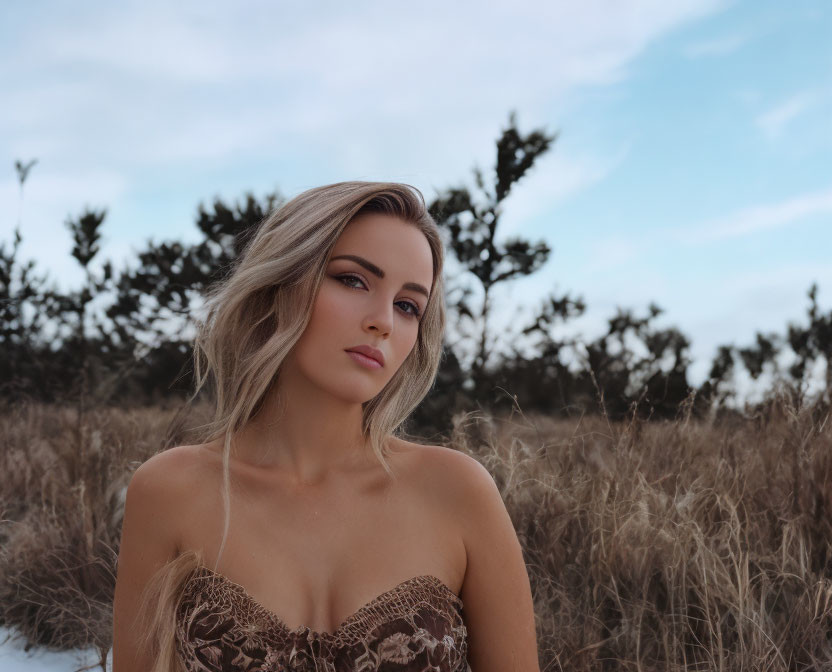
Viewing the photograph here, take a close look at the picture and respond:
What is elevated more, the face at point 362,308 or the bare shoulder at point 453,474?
the face at point 362,308

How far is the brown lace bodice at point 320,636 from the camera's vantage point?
1.90 metres

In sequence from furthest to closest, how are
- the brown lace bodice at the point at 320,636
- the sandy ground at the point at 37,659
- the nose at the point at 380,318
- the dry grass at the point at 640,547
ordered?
the sandy ground at the point at 37,659
the dry grass at the point at 640,547
the nose at the point at 380,318
the brown lace bodice at the point at 320,636

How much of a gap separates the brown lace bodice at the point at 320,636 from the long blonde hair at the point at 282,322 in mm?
104

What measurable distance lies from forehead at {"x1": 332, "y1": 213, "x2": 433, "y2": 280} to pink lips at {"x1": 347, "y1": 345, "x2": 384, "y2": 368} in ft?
0.71

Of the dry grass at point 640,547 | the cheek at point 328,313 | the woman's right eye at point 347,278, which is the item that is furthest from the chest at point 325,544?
the dry grass at point 640,547

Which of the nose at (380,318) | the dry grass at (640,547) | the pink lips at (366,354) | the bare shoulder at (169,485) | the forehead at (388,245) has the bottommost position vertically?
the dry grass at (640,547)

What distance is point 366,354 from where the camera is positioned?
209 cm

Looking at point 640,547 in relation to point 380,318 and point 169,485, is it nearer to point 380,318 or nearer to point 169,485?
point 380,318

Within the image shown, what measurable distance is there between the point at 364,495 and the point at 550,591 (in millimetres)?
1398

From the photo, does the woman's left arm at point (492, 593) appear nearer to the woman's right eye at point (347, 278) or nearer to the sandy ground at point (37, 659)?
the woman's right eye at point (347, 278)

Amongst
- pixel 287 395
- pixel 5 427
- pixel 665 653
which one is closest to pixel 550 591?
pixel 665 653

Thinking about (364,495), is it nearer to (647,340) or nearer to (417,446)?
(417,446)

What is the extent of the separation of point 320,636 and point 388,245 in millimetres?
1013

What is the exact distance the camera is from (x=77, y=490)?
164 inches
